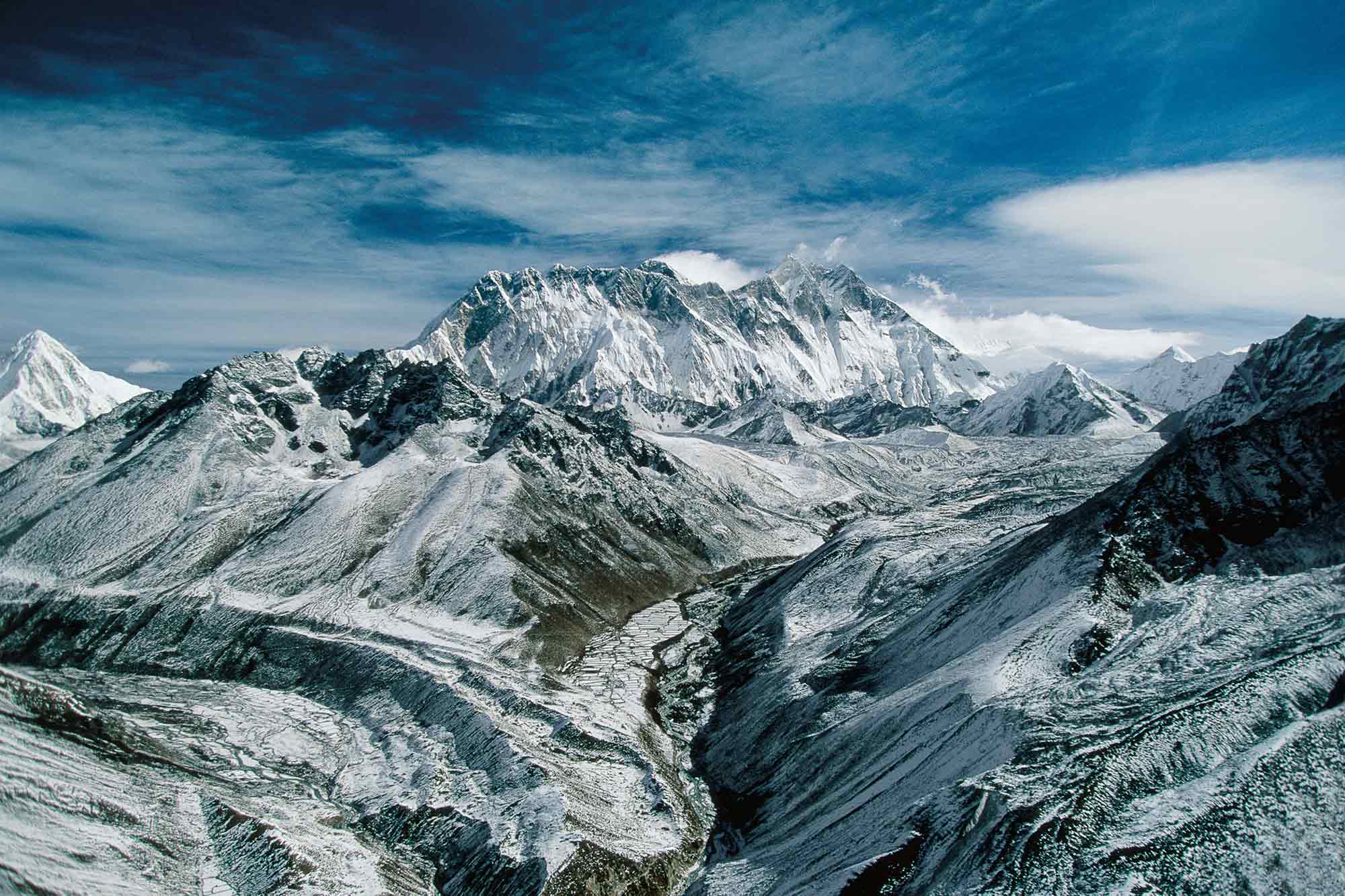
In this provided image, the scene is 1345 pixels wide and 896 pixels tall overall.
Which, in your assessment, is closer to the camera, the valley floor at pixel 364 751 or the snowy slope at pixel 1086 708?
the snowy slope at pixel 1086 708

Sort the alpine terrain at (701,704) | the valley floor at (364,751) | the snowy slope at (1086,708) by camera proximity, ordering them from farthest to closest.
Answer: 1. the valley floor at (364,751)
2. the alpine terrain at (701,704)
3. the snowy slope at (1086,708)

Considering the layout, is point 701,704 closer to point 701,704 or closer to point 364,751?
point 701,704

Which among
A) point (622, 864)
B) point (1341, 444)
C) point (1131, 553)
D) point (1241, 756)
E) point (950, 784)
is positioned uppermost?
point (1341, 444)

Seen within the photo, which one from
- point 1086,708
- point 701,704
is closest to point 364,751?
point 701,704

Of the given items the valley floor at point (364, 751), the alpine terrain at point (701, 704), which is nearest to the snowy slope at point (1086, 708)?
the alpine terrain at point (701, 704)

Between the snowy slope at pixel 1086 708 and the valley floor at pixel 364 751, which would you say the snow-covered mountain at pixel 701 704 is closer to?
the snowy slope at pixel 1086 708

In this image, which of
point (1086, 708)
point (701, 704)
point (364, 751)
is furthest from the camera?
point (701, 704)

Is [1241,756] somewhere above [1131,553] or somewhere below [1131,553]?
below

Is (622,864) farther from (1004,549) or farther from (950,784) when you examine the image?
(1004,549)

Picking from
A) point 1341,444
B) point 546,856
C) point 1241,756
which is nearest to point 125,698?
point 546,856

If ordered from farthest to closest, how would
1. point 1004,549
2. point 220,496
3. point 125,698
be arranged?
point 220,496, point 1004,549, point 125,698

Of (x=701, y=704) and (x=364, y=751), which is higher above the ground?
(x=364, y=751)
